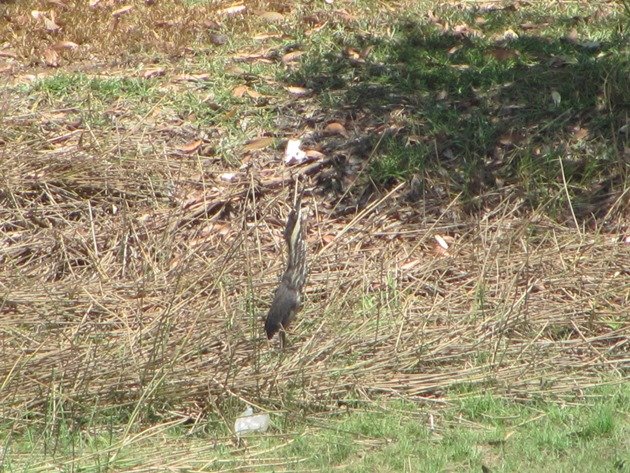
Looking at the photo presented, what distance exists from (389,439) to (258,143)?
11.5 feet

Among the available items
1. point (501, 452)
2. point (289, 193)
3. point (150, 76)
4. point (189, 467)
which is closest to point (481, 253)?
point (289, 193)

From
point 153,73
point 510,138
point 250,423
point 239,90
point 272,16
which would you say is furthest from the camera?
point 272,16

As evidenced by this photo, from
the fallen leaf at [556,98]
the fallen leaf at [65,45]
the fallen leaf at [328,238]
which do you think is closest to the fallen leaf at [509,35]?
A: the fallen leaf at [556,98]

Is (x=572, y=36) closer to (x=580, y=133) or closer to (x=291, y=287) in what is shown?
(x=580, y=133)

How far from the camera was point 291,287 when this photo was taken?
6.03m

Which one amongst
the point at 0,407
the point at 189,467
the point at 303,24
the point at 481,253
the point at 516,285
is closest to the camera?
the point at 189,467

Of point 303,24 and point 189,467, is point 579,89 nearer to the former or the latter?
point 303,24

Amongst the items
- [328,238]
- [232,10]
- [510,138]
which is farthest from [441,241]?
[232,10]

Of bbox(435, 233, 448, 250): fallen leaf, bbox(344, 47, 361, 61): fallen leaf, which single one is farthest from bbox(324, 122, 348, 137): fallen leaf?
bbox(435, 233, 448, 250): fallen leaf

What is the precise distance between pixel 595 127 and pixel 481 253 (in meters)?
1.67

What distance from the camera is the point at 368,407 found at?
5.53 m

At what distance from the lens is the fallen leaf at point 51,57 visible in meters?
9.43

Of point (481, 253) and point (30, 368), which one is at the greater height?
point (30, 368)

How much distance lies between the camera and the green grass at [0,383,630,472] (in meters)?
4.92
